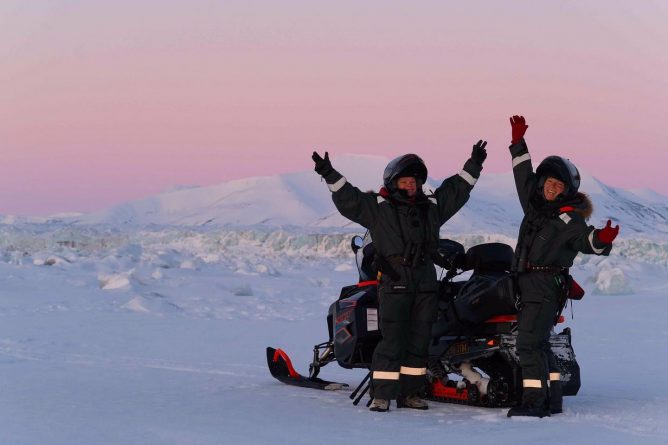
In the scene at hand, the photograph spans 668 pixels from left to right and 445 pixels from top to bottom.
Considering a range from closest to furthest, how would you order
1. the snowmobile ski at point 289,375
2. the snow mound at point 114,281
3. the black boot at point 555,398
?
1. the black boot at point 555,398
2. the snowmobile ski at point 289,375
3. the snow mound at point 114,281

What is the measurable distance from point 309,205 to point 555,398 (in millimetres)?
66292

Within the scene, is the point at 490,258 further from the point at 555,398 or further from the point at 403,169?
the point at 555,398

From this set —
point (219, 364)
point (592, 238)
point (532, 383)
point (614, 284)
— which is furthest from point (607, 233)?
point (614, 284)

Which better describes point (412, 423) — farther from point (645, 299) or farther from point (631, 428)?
point (645, 299)

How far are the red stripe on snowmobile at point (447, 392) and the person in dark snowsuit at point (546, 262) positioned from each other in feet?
1.66

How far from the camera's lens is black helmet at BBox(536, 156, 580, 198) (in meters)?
6.09

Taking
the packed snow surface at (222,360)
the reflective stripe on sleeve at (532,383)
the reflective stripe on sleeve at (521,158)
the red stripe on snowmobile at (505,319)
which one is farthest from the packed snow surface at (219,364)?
the reflective stripe on sleeve at (521,158)

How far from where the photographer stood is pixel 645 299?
18.3 m

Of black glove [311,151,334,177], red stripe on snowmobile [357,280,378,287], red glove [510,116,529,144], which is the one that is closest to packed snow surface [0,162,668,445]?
red stripe on snowmobile [357,280,378,287]

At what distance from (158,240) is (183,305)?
3091 cm

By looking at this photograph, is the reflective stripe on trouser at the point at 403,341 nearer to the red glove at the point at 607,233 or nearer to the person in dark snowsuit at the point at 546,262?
the person in dark snowsuit at the point at 546,262

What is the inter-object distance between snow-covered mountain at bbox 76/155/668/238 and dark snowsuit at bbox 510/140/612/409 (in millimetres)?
56143

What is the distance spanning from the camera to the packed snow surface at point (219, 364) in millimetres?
5488

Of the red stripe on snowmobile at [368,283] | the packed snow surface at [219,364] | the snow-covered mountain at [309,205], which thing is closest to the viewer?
the packed snow surface at [219,364]
